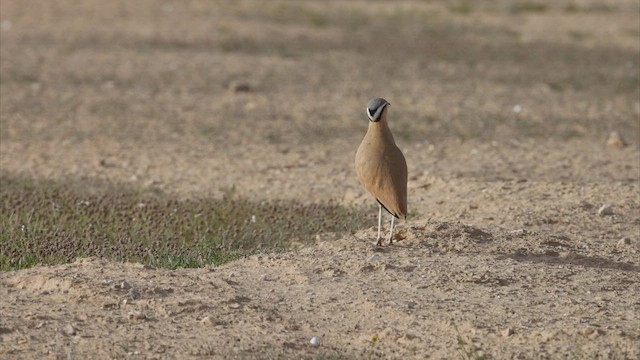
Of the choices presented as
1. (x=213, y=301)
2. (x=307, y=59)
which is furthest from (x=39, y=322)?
(x=307, y=59)

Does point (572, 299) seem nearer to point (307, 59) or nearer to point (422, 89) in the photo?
point (422, 89)

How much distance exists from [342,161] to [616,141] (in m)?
2.49

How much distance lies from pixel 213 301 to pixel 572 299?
5.84 ft

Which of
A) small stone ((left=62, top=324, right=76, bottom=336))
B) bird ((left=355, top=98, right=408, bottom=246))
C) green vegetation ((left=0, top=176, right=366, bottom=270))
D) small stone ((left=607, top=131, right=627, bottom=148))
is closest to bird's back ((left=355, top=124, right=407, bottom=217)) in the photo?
bird ((left=355, top=98, right=408, bottom=246))

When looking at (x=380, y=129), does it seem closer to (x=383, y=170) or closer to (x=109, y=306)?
(x=383, y=170)

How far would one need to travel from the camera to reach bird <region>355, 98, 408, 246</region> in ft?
21.6

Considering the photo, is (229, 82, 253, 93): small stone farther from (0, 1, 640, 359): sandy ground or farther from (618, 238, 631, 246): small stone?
(618, 238, 631, 246): small stone

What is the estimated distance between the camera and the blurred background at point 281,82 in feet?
33.1

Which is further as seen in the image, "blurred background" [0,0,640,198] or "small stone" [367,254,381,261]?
"blurred background" [0,0,640,198]

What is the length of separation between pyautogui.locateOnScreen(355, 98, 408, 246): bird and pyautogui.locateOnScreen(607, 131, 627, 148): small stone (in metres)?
4.40

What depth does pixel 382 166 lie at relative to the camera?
261 inches

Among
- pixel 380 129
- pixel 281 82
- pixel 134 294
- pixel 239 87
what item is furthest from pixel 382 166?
pixel 281 82

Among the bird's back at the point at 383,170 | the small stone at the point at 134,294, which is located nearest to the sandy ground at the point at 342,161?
the small stone at the point at 134,294

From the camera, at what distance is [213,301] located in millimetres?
5902
